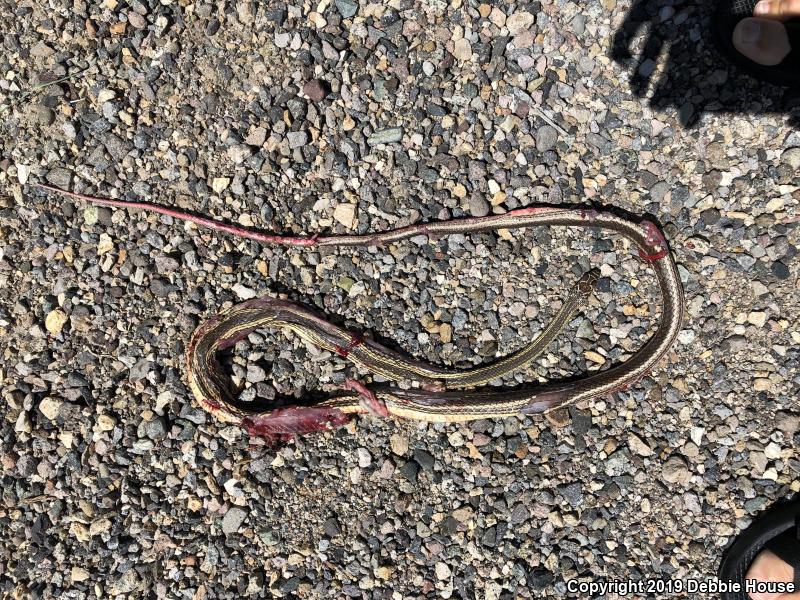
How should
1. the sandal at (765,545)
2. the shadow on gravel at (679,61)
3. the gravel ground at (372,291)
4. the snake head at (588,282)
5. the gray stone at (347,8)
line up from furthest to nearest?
the gray stone at (347,8), the shadow on gravel at (679,61), the snake head at (588,282), the gravel ground at (372,291), the sandal at (765,545)

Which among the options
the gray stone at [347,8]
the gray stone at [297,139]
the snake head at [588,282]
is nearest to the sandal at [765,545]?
the snake head at [588,282]

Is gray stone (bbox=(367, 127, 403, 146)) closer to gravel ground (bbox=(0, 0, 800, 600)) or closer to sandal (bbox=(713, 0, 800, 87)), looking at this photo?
gravel ground (bbox=(0, 0, 800, 600))

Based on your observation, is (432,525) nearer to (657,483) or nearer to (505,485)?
(505,485)

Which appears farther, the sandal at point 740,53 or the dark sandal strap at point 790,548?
the sandal at point 740,53

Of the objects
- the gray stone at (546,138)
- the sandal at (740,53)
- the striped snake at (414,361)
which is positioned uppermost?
the sandal at (740,53)

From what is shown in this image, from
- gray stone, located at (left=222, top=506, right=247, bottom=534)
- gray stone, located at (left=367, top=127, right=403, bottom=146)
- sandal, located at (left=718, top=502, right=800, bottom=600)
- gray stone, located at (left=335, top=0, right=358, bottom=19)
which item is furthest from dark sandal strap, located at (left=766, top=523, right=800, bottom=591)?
gray stone, located at (left=335, top=0, right=358, bottom=19)

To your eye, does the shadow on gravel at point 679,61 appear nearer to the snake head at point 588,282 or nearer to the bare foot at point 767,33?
→ the bare foot at point 767,33

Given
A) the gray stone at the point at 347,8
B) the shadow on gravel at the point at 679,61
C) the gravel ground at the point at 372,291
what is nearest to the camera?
the gravel ground at the point at 372,291
